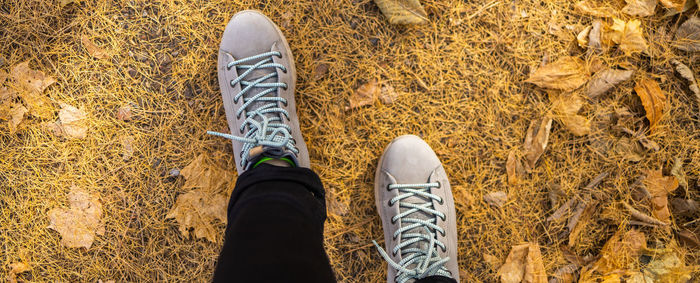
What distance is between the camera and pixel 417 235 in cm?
151

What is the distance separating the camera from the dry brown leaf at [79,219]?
5.09 ft

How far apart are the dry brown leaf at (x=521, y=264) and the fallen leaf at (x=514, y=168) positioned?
29 centimetres

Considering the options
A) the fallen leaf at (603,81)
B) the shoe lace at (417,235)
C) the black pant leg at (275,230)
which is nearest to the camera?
the black pant leg at (275,230)

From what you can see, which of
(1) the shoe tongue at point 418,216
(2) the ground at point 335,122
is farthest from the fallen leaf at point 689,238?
(1) the shoe tongue at point 418,216

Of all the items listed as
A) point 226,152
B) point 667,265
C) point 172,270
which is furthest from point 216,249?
point 667,265

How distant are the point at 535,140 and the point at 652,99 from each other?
19.5 inches

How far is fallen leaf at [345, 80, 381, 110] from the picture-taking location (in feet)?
5.14

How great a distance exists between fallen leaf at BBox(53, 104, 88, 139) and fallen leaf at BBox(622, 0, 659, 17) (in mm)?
2296

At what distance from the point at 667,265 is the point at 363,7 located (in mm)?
1652

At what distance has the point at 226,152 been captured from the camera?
1.56 meters

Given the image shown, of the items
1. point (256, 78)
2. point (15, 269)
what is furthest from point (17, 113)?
point (256, 78)

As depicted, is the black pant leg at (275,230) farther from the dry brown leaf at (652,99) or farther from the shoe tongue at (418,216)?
the dry brown leaf at (652,99)

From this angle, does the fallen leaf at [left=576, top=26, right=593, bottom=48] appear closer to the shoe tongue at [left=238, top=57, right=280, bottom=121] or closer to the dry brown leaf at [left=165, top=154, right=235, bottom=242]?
the shoe tongue at [left=238, top=57, right=280, bottom=121]

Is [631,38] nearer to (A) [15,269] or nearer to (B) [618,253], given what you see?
(B) [618,253]
